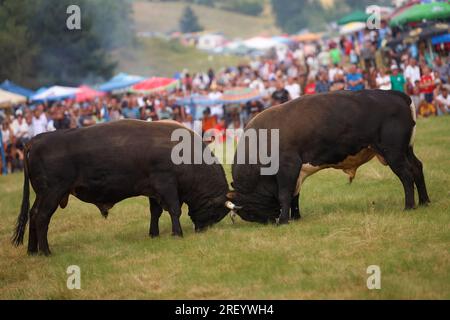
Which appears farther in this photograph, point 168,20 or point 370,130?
point 168,20

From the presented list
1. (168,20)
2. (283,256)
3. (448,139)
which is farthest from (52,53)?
(168,20)

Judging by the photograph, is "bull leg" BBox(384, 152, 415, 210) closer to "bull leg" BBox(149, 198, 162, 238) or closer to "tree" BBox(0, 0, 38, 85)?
"bull leg" BBox(149, 198, 162, 238)

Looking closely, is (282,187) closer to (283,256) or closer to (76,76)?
(283,256)

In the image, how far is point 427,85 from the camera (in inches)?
920

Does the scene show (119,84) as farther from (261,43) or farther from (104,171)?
(104,171)

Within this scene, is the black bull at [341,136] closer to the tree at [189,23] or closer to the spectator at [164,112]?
the spectator at [164,112]

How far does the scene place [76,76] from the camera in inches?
1822

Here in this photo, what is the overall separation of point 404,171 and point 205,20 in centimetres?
9551

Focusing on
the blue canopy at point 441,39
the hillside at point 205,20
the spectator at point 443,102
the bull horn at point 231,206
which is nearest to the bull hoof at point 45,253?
the bull horn at point 231,206

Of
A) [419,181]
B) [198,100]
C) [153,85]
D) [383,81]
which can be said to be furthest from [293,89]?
[419,181]

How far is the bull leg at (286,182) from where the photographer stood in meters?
11.2

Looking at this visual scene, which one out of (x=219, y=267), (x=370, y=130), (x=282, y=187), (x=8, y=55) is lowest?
(x=219, y=267)

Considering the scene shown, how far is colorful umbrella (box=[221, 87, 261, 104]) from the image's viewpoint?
27547mm

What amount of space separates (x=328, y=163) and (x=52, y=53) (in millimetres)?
32222
